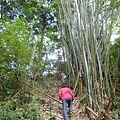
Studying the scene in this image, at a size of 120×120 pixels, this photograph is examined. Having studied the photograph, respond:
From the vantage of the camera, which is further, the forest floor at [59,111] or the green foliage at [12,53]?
the forest floor at [59,111]

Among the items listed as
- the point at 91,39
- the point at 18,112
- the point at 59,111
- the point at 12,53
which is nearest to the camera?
the point at 18,112

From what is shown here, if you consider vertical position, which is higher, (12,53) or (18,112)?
(12,53)

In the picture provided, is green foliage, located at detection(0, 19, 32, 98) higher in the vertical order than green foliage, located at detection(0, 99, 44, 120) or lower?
higher

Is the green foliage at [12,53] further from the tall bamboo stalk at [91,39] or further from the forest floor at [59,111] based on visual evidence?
the tall bamboo stalk at [91,39]

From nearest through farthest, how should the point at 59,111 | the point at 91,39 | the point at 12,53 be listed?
the point at 12,53, the point at 59,111, the point at 91,39

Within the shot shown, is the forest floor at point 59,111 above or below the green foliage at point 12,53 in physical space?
below

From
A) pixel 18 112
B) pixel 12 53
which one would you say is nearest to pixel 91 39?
pixel 12 53

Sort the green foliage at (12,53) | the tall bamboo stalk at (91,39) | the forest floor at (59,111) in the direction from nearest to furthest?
the green foliage at (12,53) → the forest floor at (59,111) → the tall bamboo stalk at (91,39)

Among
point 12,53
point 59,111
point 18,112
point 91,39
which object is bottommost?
point 18,112

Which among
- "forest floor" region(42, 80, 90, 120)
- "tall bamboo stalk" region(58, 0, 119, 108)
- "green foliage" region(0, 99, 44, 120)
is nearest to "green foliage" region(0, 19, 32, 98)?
"green foliage" region(0, 99, 44, 120)

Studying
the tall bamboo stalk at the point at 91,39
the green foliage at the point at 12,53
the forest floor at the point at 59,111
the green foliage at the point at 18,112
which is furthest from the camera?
the tall bamboo stalk at the point at 91,39

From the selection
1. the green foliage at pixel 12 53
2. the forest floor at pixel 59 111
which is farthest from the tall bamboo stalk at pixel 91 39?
the green foliage at pixel 12 53

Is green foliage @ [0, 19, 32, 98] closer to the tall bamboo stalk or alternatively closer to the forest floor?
the forest floor

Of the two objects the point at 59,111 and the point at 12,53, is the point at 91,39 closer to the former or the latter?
the point at 59,111
